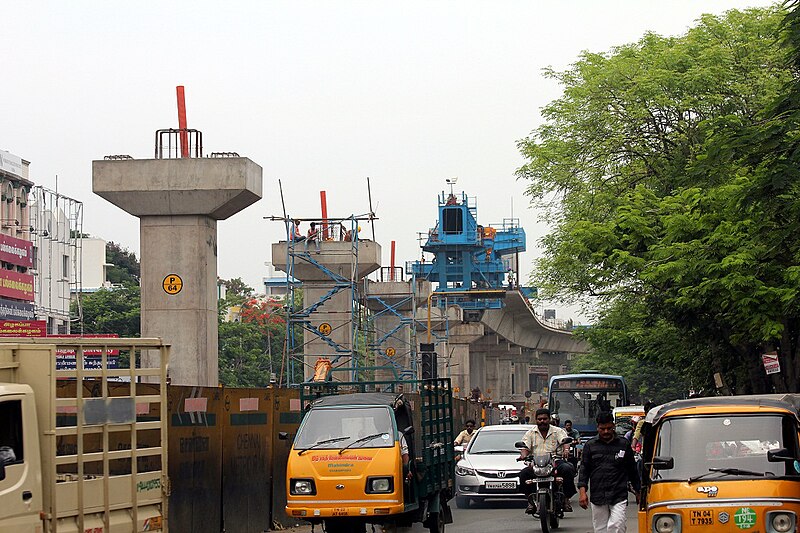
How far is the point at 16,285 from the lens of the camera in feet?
260

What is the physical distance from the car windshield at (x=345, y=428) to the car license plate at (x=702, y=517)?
6390mm

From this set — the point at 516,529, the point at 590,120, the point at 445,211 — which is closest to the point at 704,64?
the point at 590,120

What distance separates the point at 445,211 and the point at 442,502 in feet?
241

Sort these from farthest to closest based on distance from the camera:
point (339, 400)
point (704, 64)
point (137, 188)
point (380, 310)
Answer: point (380, 310) → point (704, 64) → point (137, 188) → point (339, 400)

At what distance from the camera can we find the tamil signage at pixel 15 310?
76.6 m

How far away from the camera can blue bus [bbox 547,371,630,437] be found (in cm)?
4378

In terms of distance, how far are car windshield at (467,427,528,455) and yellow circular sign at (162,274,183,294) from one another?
21.4 ft

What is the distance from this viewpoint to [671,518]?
11.8 meters

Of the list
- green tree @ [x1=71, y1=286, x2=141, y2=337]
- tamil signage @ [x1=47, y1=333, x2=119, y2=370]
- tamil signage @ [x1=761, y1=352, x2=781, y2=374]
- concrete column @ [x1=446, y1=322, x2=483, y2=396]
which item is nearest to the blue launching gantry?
concrete column @ [x1=446, y1=322, x2=483, y2=396]

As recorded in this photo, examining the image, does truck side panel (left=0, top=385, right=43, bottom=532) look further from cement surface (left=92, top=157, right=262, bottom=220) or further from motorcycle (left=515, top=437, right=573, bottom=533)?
cement surface (left=92, top=157, right=262, bottom=220)

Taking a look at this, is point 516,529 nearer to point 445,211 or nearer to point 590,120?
point 590,120

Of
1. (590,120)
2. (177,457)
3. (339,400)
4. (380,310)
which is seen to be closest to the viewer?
(177,457)

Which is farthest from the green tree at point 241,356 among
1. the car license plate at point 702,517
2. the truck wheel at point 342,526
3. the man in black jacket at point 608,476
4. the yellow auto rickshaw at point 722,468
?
the car license plate at point 702,517

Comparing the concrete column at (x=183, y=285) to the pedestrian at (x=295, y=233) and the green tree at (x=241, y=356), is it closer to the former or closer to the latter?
the pedestrian at (x=295, y=233)
